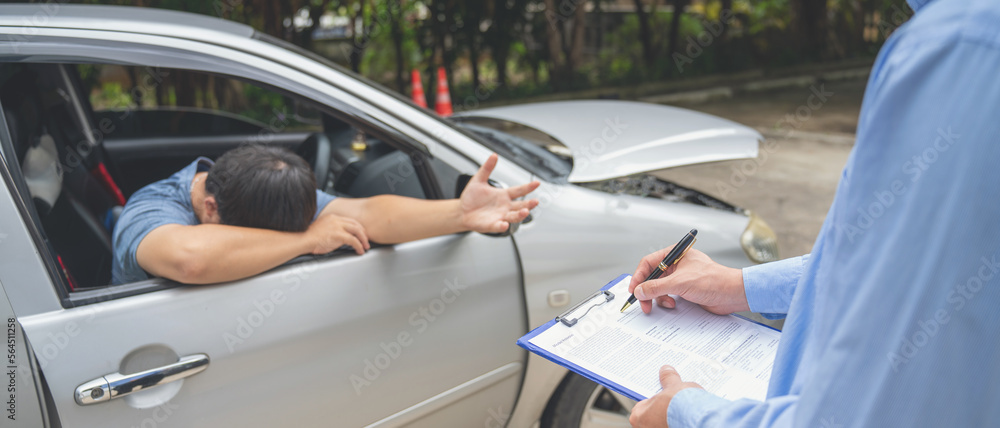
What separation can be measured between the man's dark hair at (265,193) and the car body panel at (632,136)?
82 cm

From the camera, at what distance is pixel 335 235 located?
169 centimetres

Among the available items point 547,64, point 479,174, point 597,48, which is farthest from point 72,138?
point 597,48

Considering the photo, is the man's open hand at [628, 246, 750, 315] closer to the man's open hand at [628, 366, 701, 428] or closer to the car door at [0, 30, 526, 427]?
the man's open hand at [628, 366, 701, 428]

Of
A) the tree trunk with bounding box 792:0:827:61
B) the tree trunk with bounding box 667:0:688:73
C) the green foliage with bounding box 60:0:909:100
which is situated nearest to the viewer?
the green foliage with bounding box 60:0:909:100

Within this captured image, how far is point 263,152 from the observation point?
1.81 meters

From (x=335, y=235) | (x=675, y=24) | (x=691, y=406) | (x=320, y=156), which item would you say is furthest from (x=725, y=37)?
(x=691, y=406)

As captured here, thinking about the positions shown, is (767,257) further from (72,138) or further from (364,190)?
(72,138)

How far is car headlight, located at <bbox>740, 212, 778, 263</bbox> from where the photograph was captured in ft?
7.25

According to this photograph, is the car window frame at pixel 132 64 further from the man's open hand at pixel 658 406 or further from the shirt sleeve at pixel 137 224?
the man's open hand at pixel 658 406

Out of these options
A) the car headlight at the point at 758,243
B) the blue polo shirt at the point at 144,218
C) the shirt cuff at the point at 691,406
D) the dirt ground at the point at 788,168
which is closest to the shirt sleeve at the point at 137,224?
the blue polo shirt at the point at 144,218

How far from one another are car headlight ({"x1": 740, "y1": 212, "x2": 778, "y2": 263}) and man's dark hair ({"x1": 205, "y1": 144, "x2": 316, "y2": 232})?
1.40 meters

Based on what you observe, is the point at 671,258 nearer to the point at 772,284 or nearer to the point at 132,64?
the point at 772,284

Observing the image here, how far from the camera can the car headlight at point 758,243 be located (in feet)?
7.25

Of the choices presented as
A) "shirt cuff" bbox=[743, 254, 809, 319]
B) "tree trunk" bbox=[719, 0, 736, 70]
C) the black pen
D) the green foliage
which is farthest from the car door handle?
"tree trunk" bbox=[719, 0, 736, 70]
